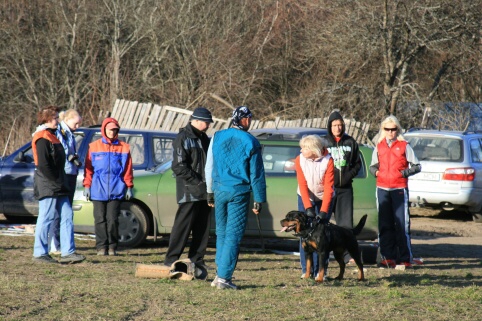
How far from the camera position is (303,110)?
24281 millimetres

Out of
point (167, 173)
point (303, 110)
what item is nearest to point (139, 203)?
point (167, 173)

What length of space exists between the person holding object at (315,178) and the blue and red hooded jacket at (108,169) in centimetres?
268

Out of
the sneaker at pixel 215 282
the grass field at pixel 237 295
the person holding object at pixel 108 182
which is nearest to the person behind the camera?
the grass field at pixel 237 295

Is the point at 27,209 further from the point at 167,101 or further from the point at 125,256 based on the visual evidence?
the point at 167,101

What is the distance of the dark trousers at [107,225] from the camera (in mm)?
10523

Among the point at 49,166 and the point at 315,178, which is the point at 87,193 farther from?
the point at 315,178

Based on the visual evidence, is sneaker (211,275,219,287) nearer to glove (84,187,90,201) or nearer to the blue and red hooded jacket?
the blue and red hooded jacket

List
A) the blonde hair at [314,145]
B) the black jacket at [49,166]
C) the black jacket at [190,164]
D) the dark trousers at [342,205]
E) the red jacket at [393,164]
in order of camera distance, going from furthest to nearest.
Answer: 1. the red jacket at [393,164]
2. the black jacket at [49,166]
3. the dark trousers at [342,205]
4. the black jacket at [190,164]
5. the blonde hair at [314,145]

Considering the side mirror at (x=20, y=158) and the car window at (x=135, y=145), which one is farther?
the car window at (x=135, y=145)

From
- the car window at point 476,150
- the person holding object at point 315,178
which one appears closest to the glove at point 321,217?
the person holding object at point 315,178

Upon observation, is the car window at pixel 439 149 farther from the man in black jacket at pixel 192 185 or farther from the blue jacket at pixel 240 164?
the blue jacket at pixel 240 164

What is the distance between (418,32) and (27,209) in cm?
1357

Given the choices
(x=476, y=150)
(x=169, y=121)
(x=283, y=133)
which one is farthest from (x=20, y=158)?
(x=476, y=150)

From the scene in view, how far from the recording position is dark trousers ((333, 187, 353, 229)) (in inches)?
370
